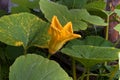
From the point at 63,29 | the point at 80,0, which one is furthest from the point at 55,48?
the point at 80,0

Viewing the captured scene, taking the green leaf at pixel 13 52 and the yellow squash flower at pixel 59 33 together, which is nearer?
the yellow squash flower at pixel 59 33

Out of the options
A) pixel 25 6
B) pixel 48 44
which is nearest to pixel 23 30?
pixel 48 44

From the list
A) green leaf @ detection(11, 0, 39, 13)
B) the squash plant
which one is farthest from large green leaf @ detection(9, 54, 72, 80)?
green leaf @ detection(11, 0, 39, 13)

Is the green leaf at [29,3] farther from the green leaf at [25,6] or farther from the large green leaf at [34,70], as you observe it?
the large green leaf at [34,70]

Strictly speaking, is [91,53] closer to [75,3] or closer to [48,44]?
[48,44]

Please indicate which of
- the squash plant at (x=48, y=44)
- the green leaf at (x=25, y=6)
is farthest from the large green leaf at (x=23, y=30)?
the green leaf at (x=25, y=6)
